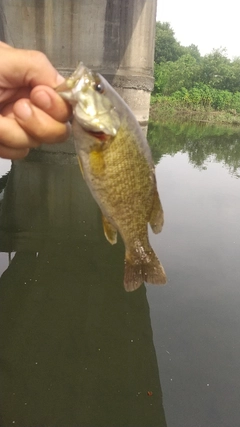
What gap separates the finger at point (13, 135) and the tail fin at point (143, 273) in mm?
983

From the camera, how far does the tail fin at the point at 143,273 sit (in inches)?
96.9

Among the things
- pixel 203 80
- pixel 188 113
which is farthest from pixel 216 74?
pixel 188 113

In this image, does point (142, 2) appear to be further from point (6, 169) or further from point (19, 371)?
point (19, 371)

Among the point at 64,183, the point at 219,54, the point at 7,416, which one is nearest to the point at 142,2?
the point at 64,183

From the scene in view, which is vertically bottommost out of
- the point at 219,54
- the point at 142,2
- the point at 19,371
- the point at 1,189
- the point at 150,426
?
the point at 150,426

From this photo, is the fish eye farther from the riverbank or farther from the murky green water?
the riverbank

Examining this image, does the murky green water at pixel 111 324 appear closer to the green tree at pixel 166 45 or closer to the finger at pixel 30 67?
the finger at pixel 30 67

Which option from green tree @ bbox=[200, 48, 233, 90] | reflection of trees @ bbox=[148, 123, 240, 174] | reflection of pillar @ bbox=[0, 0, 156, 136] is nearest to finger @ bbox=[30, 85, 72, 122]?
reflection of pillar @ bbox=[0, 0, 156, 136]

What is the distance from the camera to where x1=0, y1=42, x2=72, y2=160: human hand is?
194 centimetres

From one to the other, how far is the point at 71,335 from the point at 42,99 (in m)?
3.39

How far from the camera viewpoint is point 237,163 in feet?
47.0

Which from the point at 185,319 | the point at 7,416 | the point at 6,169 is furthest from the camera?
the point at 6,169

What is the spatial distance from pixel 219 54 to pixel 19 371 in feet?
160

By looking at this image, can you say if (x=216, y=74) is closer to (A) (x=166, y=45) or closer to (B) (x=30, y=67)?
(A) (x=166, y=45)
